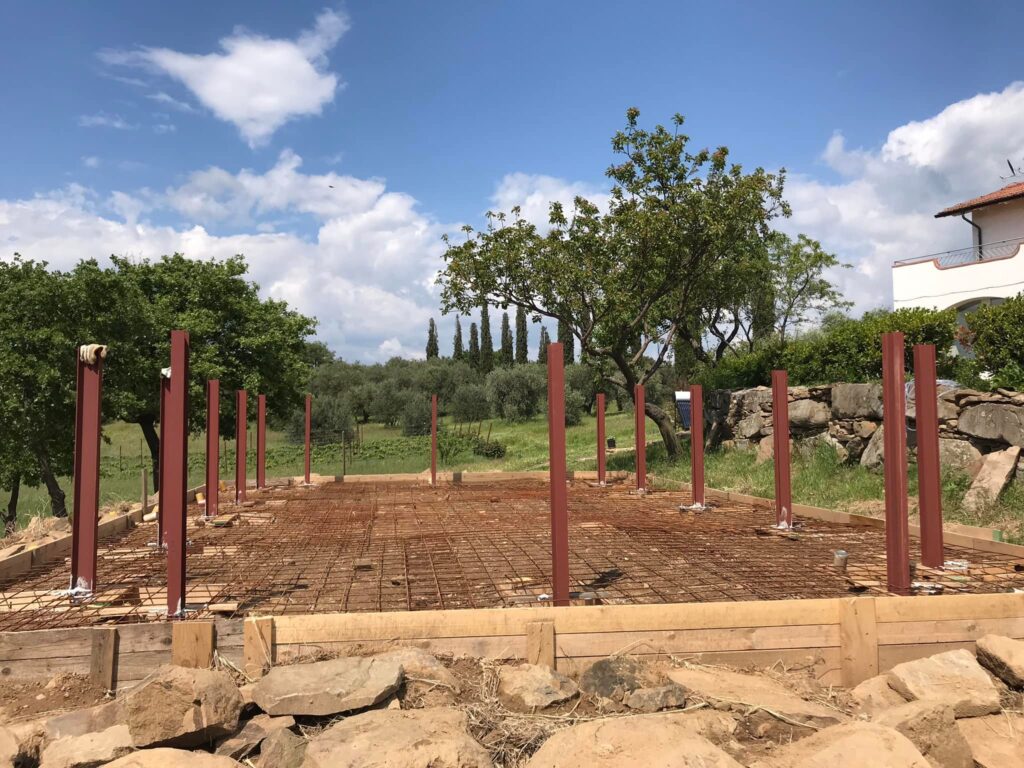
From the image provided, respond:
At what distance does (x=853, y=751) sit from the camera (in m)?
2.61

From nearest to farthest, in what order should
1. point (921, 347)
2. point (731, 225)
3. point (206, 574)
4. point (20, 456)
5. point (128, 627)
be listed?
point (128, 627), point (921, 347), point (206, 574), point (20, 456), point (731, 225)

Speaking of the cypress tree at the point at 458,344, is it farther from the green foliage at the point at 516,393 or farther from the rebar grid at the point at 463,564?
the rebar grid at the point at 463,564

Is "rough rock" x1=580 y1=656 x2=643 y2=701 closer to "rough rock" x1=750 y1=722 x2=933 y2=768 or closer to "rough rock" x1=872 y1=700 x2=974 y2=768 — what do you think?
"rough rock" x1=750 y1=722 x2=933 y2=768

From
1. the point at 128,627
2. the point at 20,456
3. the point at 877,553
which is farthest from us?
the point at 20,456

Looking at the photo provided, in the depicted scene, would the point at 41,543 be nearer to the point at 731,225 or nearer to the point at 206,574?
the point at 206,574

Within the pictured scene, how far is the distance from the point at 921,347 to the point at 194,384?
1342cm

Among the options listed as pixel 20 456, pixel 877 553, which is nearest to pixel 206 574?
pixel 877 553

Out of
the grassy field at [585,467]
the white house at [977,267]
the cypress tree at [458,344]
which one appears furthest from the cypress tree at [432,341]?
the white house at [977,267]

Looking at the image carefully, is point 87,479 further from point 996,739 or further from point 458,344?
point 458,344

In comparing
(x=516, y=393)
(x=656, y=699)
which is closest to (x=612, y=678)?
(x=656, y=699)

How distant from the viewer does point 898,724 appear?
2.87 metres

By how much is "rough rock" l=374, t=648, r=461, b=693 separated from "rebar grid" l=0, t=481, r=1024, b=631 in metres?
0.87

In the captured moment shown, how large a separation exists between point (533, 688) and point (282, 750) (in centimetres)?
104

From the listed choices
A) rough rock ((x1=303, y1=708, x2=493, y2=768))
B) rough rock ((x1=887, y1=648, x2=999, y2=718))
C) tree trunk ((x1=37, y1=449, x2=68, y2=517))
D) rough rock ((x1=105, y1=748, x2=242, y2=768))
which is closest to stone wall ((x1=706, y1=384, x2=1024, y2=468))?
rough rock ((x1=887, y1=648, x2=999, y2=718))
